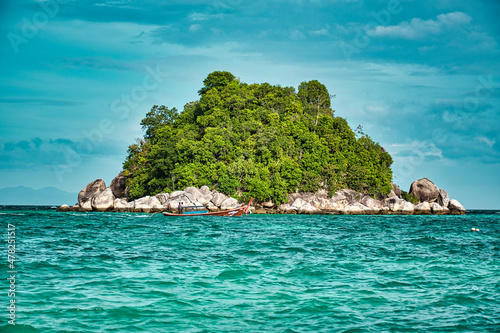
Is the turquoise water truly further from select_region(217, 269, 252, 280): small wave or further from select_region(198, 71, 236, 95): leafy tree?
select_region(198, 71, 236, 95): leafy tree

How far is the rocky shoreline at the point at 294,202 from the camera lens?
67.4m

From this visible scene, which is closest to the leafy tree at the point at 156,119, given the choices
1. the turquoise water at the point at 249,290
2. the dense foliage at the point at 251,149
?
the dense foliage at the point at 251,149

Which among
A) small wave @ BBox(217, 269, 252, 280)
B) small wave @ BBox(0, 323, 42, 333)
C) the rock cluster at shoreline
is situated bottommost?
small wave @ BBox(0, 323, 42, 333)

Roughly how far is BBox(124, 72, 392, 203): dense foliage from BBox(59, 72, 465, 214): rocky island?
7.0 inches

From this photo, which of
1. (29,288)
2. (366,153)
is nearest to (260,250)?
(29,288)

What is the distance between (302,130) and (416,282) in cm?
7207

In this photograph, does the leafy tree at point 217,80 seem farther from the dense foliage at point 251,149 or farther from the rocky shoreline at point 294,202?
the rocky shoreline at point 294,202

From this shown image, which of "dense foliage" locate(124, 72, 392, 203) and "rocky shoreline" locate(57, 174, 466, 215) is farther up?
"dense foliage" locate(124, 72, 392, 203)

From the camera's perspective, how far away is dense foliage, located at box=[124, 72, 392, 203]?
74.2 m

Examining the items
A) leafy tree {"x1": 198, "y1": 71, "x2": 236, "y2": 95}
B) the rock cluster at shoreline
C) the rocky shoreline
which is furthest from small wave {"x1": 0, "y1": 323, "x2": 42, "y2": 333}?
leafy tree {"x1": 198, "y1": 71, "x2": 236, "y2": 95}

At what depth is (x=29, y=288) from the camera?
11922 mm

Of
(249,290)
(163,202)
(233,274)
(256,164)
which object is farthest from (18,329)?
(256,164)

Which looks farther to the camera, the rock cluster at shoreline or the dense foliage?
the dense foliage

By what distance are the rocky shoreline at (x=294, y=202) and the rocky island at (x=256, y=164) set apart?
18cm
